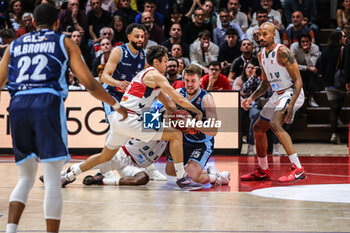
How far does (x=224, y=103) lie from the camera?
10.7m

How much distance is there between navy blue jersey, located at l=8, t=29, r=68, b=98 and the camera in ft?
13.9

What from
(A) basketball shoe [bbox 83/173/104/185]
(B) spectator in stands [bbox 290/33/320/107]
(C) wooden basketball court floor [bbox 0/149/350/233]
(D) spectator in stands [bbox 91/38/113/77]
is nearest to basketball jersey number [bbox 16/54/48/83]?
(C) wooden basketball court floor [bbox 0/149/350/233]

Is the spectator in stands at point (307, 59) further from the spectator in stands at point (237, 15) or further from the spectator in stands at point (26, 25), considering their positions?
the spectator in stands at point (26, 25)

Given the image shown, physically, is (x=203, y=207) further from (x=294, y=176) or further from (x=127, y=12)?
(x=127, y=12)

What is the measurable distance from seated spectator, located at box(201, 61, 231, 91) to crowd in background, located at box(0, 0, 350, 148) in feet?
0.06

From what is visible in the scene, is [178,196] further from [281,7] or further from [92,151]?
[281,7]

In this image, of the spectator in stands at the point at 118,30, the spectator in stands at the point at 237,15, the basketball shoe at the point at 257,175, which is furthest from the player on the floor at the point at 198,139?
the spectator in stands at the point at 237,15

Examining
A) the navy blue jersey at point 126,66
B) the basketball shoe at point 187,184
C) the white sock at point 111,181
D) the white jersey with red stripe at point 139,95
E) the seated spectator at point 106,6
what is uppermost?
the seated spectator at point 106,6

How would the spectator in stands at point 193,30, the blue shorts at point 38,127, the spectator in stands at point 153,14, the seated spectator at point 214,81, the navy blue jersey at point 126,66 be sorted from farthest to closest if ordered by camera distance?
the spectator in stands at point 153,14
the spectator in stands at point 193,30
the seated spectator at point 214,81
the navy blue jersey at point 126,66
the blue shorts at point 38,127

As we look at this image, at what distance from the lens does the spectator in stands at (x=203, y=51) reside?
40.6 feet

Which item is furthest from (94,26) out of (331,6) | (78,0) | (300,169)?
(300,169)

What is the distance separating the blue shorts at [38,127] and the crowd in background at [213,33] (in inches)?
235

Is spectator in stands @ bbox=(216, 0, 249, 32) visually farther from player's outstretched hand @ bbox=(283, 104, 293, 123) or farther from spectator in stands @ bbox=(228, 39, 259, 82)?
player's outstretched hand @ bbox=(283, 104, 293, 123)

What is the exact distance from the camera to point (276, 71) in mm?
7797
